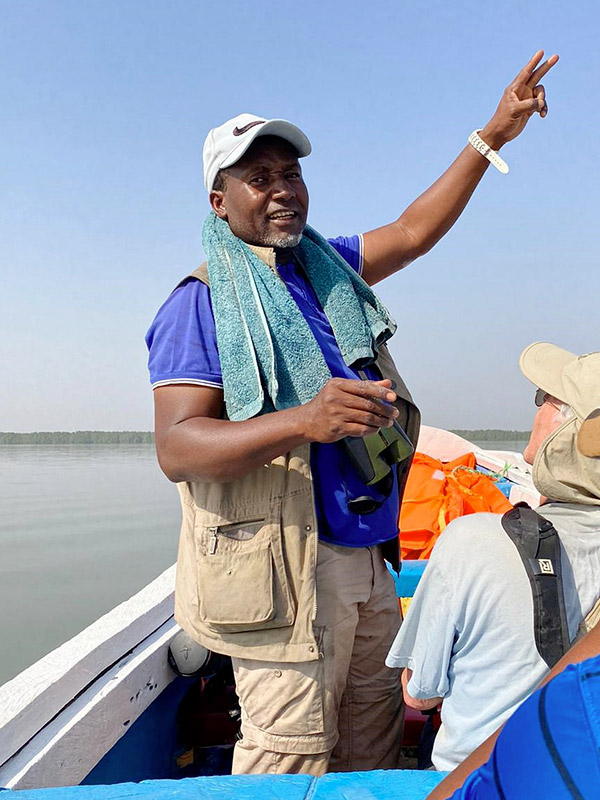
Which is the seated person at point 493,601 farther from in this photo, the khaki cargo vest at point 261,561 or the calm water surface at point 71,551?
the calm water surface at point 71,551

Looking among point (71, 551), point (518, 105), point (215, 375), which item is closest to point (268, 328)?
point (215, 375)

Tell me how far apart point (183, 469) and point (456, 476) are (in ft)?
9.89

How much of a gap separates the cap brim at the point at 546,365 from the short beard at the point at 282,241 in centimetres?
68

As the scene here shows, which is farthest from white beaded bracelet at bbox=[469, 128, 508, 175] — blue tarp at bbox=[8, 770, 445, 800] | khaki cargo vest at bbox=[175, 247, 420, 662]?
blue tarp at bbox=[8, 770, 445, 800]

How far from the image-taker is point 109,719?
1.77 meters

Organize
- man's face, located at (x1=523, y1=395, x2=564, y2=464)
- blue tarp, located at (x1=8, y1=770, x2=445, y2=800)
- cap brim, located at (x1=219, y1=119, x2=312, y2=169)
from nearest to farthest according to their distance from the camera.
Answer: blue tarp, located at (x1=8, y1=770, x2=445, y2=800) → man's face, located at (x1=523, y1=395, x2=564, y2=464) → cap brim, located at (x1=219, y1=119, x2=312, y2=169)

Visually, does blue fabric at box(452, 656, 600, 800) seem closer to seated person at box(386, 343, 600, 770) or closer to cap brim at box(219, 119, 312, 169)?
seated person at box(386, 343, 600, 770)

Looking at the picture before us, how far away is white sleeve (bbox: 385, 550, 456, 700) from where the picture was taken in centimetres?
119

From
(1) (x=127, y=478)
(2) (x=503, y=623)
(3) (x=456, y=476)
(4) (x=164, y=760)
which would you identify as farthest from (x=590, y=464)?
(1) (x=127, y=478)

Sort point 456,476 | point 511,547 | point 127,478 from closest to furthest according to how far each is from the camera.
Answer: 1. point 511,547
2. point 456,476
3. point 127,478

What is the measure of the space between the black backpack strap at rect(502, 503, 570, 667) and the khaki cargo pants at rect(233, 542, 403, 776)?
0.59 meters

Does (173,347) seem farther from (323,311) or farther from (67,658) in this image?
(67,658)

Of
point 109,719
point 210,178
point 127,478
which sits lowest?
point 127,478

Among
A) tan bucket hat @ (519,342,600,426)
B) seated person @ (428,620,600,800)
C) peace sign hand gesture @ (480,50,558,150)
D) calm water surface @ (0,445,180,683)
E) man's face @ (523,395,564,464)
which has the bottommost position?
calm water surface @ (0,445,180,683)
